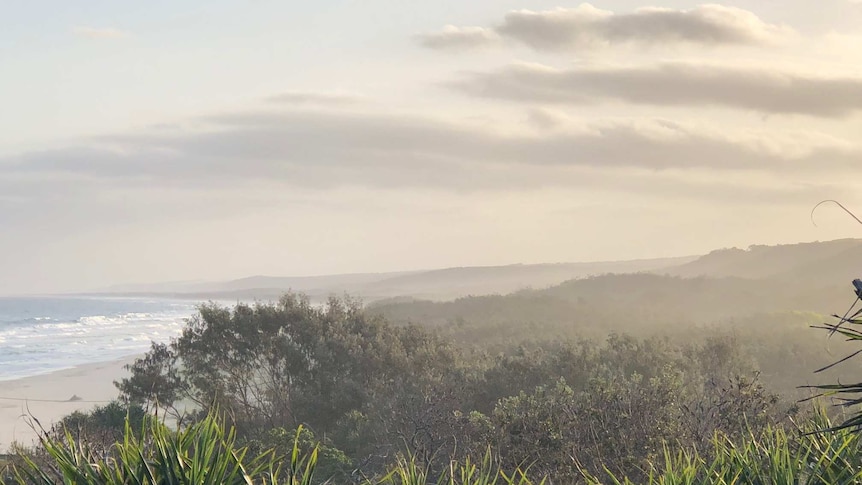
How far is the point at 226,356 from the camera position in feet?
83.1

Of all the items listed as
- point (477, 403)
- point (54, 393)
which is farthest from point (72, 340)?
point (477, 403)

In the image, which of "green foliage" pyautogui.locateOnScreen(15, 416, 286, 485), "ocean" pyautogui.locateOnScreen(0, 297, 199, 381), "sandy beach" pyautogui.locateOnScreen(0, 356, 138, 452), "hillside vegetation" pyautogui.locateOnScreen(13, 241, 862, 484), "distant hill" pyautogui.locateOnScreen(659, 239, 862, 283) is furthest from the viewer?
"distant hill" pyautogui.locateOnScreen(659, 239, 862, 283)

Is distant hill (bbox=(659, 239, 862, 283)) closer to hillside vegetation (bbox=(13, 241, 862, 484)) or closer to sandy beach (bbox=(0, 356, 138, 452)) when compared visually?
sandy beach (bbox=(0, 356, 138, 452))

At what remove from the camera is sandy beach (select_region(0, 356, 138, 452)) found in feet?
126

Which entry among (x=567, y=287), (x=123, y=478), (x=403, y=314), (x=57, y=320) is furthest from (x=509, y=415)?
(x=57, y=320)

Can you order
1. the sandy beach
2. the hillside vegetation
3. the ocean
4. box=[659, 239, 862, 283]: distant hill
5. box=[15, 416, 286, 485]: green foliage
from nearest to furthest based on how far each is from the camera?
box=[15, 416, 286, 485]: green foliage
the hillside vegetation
the sandy beach
the ocean
box=[659, 239, 862, 283]: distant hill

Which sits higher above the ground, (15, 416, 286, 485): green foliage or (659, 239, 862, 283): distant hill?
(15, 416, 286, 485): green foliage

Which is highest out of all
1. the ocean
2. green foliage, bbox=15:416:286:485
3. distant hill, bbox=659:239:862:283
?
green foliage, bbox=15:416:286:485

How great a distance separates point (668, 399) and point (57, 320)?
10491 centimetres

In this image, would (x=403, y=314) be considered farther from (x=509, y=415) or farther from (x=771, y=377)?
(x=509, y=415)

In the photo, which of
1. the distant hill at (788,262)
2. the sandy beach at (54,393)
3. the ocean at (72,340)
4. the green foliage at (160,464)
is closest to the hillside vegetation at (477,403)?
the green foliage at (160,464)

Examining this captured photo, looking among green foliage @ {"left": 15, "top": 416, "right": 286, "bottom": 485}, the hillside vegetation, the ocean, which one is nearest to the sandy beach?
the ocean

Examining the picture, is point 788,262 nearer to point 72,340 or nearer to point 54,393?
point 72,340

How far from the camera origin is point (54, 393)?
158 ft
